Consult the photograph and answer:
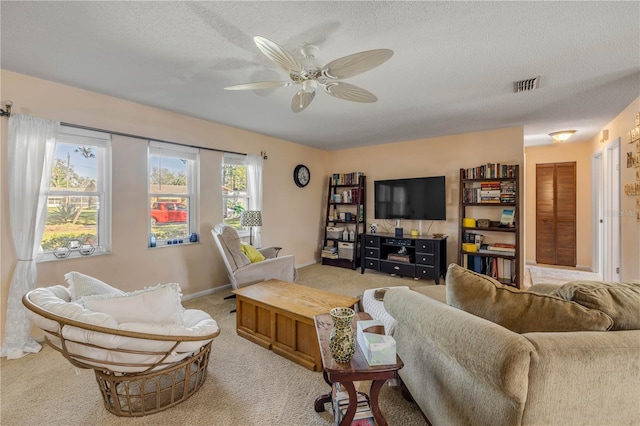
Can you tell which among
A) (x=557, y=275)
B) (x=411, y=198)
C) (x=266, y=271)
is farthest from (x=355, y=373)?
(x=557, y=275)

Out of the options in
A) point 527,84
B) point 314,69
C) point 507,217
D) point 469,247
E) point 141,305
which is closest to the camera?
point 141,305

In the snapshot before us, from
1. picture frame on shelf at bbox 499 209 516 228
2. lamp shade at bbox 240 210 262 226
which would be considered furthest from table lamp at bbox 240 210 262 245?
picture frame on shelf at bbox 499 209 516 228

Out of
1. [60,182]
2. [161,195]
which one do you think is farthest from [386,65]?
[60,182]

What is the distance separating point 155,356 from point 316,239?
436 cm

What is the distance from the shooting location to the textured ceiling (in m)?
1.65

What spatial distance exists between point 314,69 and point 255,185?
266 centimetres

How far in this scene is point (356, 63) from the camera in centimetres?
173

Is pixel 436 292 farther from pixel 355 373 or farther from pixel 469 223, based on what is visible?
pixel 469 223

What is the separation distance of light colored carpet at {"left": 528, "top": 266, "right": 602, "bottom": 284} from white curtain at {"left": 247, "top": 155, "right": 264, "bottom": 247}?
4.50 meters

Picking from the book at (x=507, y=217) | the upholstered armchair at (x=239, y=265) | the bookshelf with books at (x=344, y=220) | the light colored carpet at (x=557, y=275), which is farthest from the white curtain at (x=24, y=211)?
Result: the light colored carpet at (x=557, y=275)

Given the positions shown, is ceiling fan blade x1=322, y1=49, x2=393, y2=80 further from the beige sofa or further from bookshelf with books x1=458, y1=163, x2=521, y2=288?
bookshelf with books x1=458, y1=163, x2=521, y2=288

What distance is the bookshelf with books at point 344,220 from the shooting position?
17.6 ft

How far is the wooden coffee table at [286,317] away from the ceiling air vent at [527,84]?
2.53m

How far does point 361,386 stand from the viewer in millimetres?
1955
